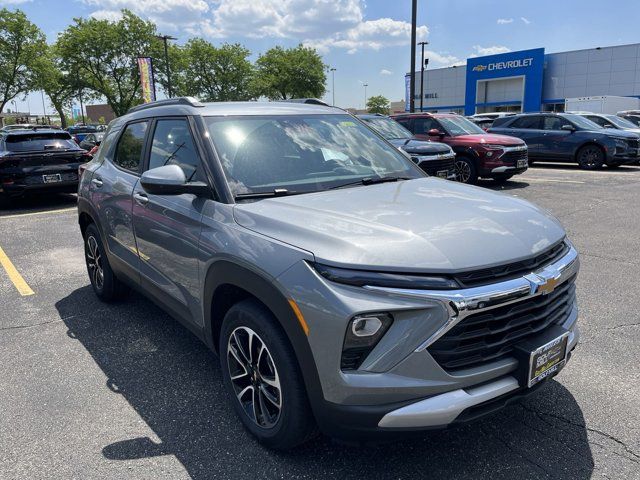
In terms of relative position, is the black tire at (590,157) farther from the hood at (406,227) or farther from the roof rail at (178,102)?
the roof rail at (178,102)

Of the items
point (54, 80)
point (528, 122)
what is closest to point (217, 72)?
point (54, 80)

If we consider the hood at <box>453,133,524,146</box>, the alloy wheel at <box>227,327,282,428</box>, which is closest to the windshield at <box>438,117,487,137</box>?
the hood at <box>453,133,524,146</box>

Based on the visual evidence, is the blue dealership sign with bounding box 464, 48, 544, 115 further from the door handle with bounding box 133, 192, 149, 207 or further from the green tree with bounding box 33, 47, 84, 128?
the door handle with bounding box 133, 192, 149, 207

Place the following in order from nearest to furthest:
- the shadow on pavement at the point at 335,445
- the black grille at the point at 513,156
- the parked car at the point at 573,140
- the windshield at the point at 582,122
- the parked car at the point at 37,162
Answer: the shadow on pavement at the point at 335,445 < the parked car at the point at 37,162 < the black grille at the point at 513,156 < the parked car at the point at 573,140 < the windshield at the point at 582,122

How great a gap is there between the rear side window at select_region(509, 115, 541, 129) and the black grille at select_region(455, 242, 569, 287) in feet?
48.7

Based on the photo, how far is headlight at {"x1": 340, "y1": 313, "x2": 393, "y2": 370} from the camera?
1969 millimetres

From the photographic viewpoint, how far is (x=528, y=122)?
15.8 m

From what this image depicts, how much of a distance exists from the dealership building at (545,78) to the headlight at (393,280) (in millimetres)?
52085

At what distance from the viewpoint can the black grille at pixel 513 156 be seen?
11188 mm

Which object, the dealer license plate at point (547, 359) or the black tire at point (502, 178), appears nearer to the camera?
the dealer license plate at point (547, 359)

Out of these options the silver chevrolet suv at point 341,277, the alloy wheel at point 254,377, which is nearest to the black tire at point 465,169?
the silver chevrolet suv at point 341,277

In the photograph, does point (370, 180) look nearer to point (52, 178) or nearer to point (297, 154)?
point (297, 154)

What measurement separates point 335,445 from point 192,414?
35.4 inches

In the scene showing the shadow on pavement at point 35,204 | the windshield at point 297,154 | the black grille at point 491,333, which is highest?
the windshield at point 297,154
